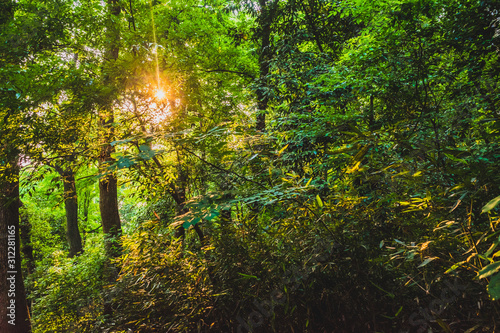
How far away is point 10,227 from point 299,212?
19.3 ft

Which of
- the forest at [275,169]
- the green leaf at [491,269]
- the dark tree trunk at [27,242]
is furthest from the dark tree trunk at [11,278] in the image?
the dark tree trunk at [27,242]

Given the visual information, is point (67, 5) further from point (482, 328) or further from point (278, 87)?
point (482, 328)

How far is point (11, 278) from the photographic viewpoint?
4.77 metres

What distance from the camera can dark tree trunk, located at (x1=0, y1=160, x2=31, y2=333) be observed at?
4.60 metres

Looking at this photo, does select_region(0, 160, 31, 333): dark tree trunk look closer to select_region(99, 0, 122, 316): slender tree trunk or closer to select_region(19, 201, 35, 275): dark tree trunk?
select_region(99, 0, 122, 316): slender tree trunk

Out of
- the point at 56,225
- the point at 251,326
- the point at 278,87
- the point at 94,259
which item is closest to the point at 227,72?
the point at 278,87

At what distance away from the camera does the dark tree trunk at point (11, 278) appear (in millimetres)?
4598

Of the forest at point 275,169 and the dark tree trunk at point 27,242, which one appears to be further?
the dark tree trunk at point 27,242

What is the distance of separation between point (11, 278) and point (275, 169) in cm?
579

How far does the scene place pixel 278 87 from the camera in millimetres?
4637

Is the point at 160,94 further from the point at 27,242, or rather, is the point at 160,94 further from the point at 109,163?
the point at 27,242

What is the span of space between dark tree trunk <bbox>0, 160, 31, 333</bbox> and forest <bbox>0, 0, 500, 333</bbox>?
3cm

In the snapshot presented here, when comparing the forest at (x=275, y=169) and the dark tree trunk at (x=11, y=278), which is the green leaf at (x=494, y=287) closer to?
the forest at (x=275, y=169)

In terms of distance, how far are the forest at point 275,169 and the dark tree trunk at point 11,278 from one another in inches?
1.0
